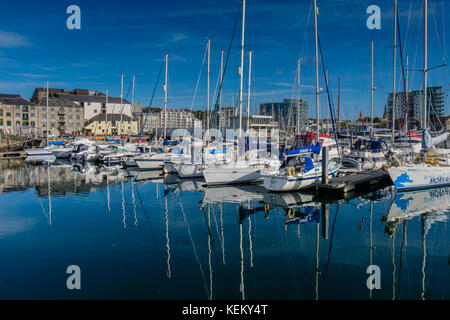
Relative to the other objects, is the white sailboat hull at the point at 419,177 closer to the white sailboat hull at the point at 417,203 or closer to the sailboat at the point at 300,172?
the white sailboat hull at the point at 417,203

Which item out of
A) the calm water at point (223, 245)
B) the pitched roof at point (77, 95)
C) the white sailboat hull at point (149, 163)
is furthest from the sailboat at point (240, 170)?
the pitched roof at point (77, 95)

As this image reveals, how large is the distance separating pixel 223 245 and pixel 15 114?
9674 cm

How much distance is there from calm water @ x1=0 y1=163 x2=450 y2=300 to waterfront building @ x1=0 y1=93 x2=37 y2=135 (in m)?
79.8

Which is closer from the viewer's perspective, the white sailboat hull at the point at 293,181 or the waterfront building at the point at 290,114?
the white sailboat hull at the point at 293,181

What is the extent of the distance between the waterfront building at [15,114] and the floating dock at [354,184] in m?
85.5

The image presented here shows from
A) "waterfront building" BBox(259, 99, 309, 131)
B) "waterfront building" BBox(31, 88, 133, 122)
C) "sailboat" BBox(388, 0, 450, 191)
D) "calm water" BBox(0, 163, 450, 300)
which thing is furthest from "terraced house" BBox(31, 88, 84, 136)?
"sailboat" BBox(388, 0, 450, 191)

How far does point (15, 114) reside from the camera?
90.3m

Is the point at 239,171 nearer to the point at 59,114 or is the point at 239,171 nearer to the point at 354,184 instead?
the point at 354,184

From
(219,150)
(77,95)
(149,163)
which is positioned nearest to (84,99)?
(77,95)

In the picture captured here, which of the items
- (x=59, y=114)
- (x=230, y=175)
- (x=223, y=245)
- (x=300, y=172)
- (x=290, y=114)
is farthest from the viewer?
(x=59, y=114)

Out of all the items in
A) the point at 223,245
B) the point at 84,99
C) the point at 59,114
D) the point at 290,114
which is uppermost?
the point at 84,99

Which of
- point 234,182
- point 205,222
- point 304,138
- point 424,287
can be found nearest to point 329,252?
point 424,287

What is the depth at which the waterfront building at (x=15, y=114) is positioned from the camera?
88.2 metres
